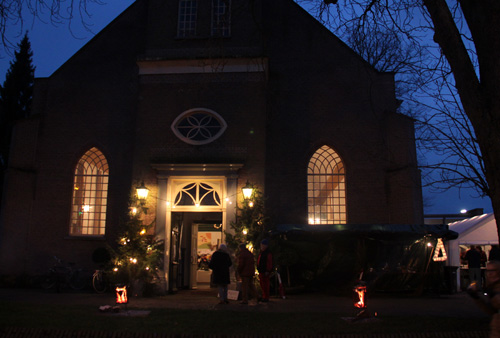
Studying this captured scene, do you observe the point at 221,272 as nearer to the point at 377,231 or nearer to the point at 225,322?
the point at 225,322

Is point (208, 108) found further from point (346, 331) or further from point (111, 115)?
point (346, 331)

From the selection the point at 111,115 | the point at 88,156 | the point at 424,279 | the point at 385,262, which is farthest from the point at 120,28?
the point at 424,279

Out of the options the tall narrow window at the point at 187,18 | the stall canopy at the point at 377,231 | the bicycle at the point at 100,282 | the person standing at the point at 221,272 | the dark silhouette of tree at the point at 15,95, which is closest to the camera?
the person standing at the point at 221,272

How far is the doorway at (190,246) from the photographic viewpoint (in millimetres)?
16016

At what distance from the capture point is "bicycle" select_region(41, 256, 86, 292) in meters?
15.9

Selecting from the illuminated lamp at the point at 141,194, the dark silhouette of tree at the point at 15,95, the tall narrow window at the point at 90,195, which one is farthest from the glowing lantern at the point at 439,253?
the dark silhouette of tree at the point at 15,95

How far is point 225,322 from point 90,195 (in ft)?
34.8

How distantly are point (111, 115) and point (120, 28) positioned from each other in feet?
12.0

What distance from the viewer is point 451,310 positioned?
10938mm

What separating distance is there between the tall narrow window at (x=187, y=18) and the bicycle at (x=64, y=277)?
9.34 m

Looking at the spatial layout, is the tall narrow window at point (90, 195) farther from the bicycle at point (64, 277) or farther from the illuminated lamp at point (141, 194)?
the illuminated lamp at point (141, 194)

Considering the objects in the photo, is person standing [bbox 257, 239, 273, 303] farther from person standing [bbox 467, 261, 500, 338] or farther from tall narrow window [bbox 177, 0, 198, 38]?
tall narrow window [bbox 177, 0, 198, 38]

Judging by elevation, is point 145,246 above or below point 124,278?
above

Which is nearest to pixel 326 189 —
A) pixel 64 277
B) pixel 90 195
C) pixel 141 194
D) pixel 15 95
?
pixel 141 194
